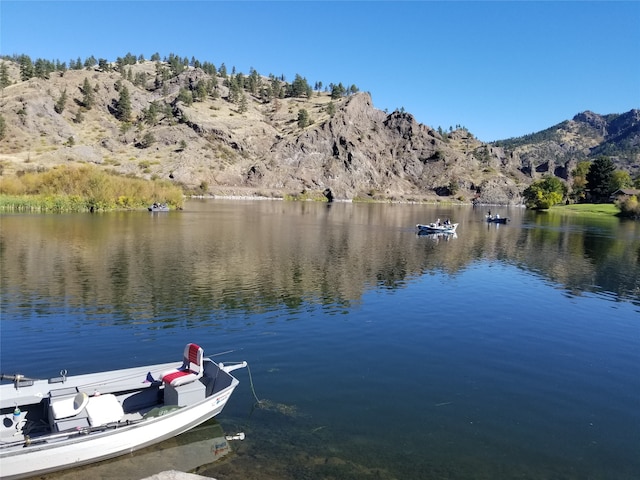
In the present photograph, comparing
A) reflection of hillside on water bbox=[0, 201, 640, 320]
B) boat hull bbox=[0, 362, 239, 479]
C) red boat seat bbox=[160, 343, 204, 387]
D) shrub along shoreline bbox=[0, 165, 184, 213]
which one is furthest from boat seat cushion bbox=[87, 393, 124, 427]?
shrub along shoreline bbox=[0, 165, 184, 213]

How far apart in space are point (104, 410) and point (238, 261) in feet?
117

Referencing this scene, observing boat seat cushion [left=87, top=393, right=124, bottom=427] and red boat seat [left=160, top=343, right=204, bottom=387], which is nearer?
boat seat cushion [left=87, top=393, right=124, bottom=427]

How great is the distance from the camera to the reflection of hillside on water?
36.6m

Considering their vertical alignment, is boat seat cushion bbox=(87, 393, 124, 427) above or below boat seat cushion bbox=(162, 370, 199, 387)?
below

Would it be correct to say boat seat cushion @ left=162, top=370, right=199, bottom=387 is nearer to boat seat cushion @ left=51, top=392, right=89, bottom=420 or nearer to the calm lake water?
the calm lake water

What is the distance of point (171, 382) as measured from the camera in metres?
17.4

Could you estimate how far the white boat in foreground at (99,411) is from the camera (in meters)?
14.0

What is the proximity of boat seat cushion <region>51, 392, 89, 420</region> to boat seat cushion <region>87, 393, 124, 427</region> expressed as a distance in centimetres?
37

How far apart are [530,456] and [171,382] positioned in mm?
13576

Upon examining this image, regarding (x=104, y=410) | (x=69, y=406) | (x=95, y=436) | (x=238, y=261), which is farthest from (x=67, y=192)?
(x=95, y=436)

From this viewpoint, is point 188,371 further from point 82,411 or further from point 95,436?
point 95,436

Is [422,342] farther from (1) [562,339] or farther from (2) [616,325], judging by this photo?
(2) [616,325]

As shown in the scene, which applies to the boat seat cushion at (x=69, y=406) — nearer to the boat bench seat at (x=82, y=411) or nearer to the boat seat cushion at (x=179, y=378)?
the boat bench seat at (x=82, y=411)

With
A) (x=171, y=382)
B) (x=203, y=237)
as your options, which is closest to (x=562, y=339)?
(x=171, y=382)
